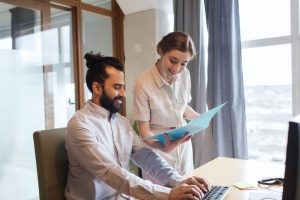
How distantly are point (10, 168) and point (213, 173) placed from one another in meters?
1.96

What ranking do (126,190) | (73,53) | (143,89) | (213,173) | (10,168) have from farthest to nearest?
(73,53) → (10,168) → (143,89) → (213,173) → (126,190)

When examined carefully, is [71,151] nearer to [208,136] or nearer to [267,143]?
[208,136]

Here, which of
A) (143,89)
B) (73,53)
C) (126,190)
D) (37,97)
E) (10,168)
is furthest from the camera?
(73,53)

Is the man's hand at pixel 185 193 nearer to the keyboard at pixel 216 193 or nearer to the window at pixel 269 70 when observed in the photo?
the keyboard at pixel 216 193

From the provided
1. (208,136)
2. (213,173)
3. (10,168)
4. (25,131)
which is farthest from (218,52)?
(10,168)

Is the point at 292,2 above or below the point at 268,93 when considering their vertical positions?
above

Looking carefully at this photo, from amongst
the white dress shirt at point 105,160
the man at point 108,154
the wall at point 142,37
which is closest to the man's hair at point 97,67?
the man at point 108,154

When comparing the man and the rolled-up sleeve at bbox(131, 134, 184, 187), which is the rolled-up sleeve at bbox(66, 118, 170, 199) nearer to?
the man

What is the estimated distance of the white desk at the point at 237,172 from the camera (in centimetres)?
130

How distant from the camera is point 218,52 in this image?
9.76 ft

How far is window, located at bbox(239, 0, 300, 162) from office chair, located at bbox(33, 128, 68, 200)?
7.23 feet

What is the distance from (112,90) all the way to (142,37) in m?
2.23

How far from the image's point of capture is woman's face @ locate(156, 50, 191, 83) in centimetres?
171

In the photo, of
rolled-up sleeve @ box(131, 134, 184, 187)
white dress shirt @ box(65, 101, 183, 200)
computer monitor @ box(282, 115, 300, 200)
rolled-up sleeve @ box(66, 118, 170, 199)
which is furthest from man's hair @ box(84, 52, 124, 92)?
computer monitor @ box(282, 115, 300, 200)
